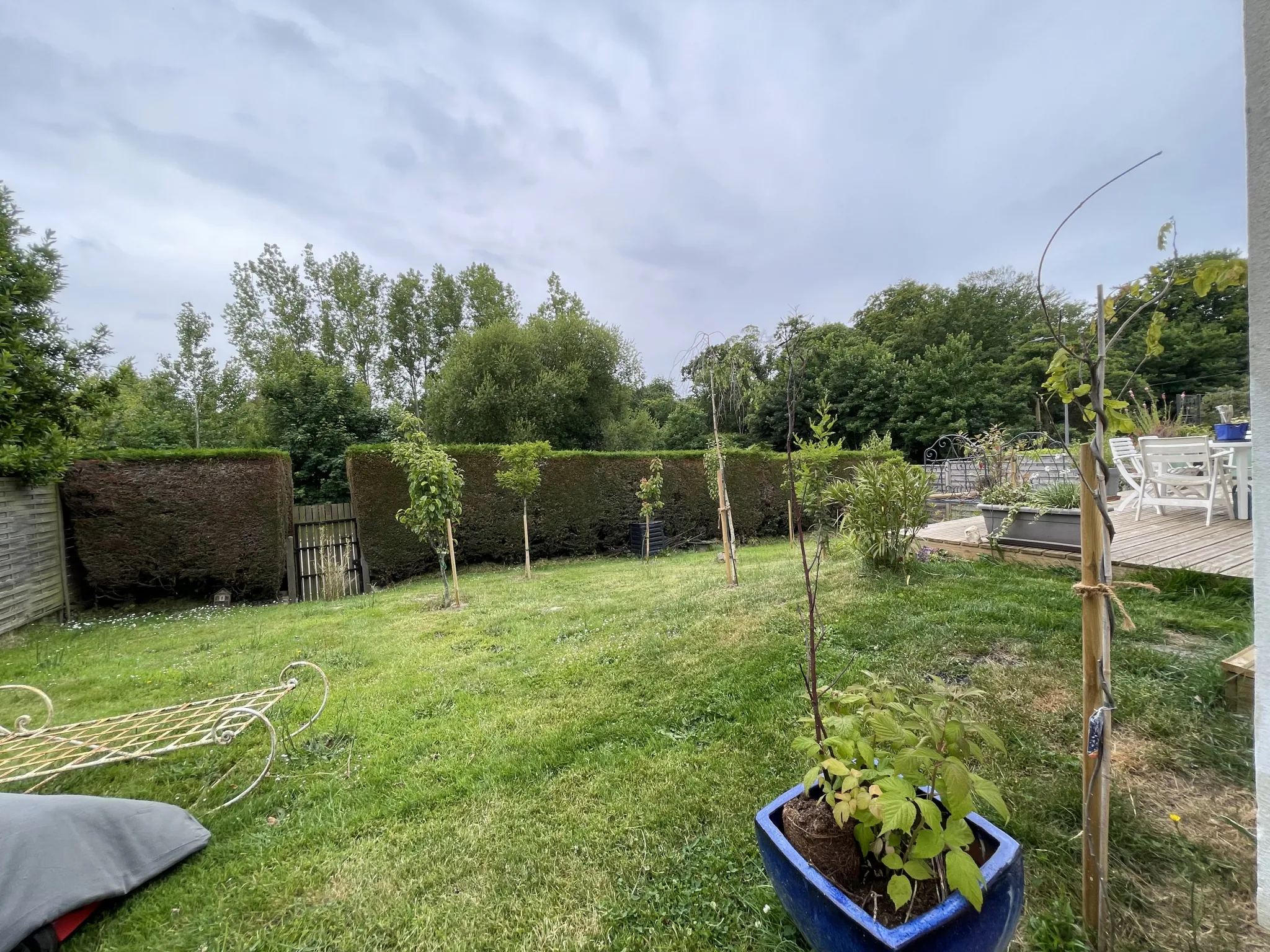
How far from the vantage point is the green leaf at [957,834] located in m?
0.91

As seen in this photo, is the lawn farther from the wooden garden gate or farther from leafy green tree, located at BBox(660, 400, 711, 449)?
leafy green tree, located at BBox(660, 400, 711, 449)

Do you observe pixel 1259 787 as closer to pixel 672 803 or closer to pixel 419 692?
pixel 672 803

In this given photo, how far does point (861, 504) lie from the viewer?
13.3 feet

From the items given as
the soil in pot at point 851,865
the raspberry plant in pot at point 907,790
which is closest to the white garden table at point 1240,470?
the raspberry plant in pot at point 907,790

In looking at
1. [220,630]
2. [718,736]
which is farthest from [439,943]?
[220,630]

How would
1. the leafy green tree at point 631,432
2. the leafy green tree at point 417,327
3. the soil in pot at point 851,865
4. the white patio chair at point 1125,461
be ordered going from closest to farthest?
the soil in pot at point 851,865 → the white patio chair at point 1125,461 → the leafy green tree at point 631,432 → the leafy green tree at point 417,327

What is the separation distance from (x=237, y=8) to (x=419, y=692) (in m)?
6.67

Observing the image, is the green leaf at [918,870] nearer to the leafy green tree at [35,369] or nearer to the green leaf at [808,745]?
the green leaf at [808,745]

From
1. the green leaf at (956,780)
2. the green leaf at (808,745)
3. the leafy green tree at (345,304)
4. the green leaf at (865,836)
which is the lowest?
the green leaf at (865,836)

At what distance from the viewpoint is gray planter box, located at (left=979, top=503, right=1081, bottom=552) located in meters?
4.06

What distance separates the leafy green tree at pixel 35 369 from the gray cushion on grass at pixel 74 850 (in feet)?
17.4

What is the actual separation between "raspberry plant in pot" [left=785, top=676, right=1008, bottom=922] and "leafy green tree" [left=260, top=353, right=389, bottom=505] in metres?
13.4

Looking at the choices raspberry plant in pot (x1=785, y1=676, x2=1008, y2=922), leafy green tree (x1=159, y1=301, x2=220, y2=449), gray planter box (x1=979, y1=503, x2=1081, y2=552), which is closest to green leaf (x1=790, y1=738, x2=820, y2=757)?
raspberry plant in pot (x1=785, y1=676, x2=1008, y2=922)

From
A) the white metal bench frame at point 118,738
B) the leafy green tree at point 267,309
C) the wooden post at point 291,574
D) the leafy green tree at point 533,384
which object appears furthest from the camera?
the leafy green tree at point 267,309
